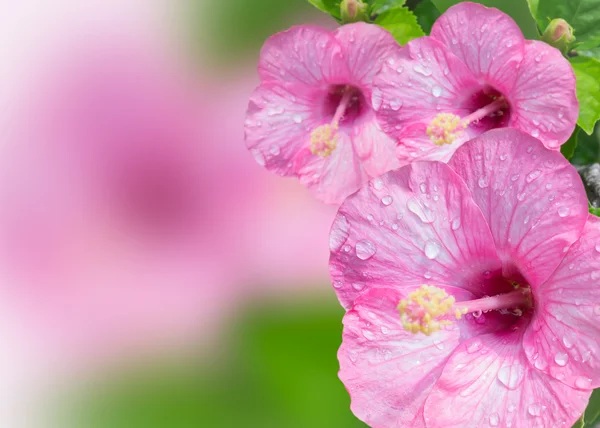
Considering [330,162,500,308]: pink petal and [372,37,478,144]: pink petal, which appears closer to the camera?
[330,162,500,308]: pink petal

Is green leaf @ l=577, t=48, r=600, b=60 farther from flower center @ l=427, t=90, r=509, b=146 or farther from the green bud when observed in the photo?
the green bud

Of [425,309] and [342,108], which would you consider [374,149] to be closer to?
[342,108]

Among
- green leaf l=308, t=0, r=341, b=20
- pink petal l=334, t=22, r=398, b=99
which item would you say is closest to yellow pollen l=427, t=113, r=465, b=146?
pink petal l=334, t=22, r=398, b=99

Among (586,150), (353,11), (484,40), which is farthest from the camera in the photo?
(586,150)

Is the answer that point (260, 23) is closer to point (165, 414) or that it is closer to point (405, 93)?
point (405, 93)

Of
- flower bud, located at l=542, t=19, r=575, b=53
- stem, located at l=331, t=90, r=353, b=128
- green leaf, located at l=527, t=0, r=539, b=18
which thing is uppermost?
green leaf, located at l=527, t=0, r=539, b=18

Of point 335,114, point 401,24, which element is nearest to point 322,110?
point 335,114
